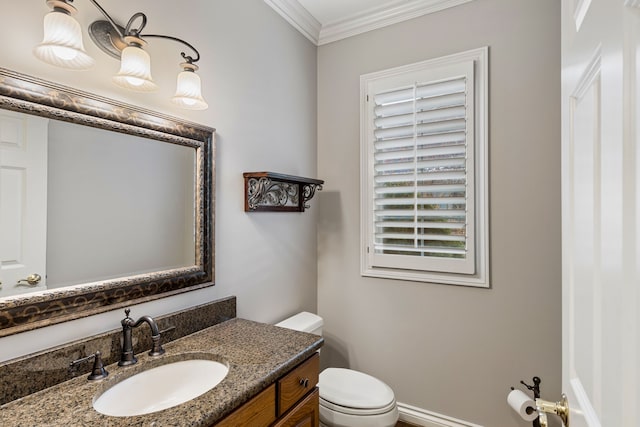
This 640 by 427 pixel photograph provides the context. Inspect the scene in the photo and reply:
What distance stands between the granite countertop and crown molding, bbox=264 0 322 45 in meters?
1.87

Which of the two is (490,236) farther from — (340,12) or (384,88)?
(340,12)

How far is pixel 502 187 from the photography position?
6.31 feet

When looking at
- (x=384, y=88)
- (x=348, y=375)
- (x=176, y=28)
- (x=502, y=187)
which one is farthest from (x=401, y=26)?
(x=348, y=375)

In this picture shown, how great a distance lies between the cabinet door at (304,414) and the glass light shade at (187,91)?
127 centimetres

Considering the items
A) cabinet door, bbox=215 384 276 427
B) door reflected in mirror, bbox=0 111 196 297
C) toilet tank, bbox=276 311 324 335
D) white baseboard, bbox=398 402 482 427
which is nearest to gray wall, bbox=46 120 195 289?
door reflected in mirror, bbox=0 111 196 297

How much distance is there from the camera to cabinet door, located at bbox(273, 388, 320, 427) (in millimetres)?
1246

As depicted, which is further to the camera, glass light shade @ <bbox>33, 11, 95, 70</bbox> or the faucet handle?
the faucet handle

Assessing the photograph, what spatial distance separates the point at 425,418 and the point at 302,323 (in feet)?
3.22

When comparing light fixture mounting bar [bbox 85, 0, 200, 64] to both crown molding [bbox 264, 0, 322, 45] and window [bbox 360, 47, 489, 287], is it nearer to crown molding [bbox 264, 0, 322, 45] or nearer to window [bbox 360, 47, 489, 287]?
crown molding [bbox 264, 0, 322, 45]

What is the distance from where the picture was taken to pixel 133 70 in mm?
1147

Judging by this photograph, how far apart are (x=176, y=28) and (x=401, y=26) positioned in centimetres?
143

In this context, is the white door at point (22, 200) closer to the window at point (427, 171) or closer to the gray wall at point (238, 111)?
the gray wall at point (238, 111)

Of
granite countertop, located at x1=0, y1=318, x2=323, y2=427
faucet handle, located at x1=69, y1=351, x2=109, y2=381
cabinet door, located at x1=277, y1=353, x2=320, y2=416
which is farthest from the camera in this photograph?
cabinet door, located at x1=277, y1=353, x2=320, y2=416

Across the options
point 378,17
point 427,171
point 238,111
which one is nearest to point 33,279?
point 238,111
